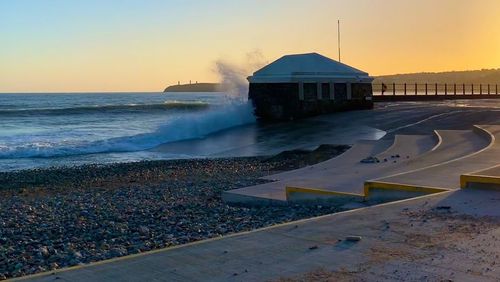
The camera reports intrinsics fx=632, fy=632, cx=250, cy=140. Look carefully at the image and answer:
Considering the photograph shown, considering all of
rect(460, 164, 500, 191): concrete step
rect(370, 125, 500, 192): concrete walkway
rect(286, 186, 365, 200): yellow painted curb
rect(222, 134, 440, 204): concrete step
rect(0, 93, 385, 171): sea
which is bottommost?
rect(0, 93, 385, 171): sea

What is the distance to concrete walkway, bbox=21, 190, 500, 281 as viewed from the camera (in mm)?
4727

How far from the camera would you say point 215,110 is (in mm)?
35969

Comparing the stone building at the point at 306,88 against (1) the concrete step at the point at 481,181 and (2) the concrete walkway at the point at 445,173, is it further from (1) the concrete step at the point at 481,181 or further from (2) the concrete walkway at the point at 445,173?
(1) the concrete step at the point at 481,181

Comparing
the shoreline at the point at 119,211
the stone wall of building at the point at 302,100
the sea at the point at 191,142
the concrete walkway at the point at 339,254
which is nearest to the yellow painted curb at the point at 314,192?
the shoreline at the point at 119,211

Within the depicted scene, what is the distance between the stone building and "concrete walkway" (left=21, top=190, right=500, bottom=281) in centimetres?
2632

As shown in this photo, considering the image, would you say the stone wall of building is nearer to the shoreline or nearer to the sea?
the sea

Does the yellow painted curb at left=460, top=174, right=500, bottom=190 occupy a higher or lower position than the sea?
higher

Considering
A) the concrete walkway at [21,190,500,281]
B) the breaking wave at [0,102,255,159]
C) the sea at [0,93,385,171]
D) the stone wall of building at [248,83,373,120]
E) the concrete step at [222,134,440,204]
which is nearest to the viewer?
the concrete walkway at [21,190,500,281]

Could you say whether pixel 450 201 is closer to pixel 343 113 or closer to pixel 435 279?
pixel 435 279

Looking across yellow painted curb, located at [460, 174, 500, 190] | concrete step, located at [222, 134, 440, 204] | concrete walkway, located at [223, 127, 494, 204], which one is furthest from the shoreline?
yellow painted curb, located at [460, 174, 500, 190]

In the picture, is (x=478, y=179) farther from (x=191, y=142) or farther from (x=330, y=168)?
(x=191, y=142)

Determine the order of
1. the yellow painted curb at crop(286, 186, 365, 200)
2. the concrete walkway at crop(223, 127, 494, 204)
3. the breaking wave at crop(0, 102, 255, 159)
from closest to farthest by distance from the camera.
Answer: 1. the yellow painted curb at crop(286, 186, 365, 200)
2. the concrete walkway at crop(223, 127, 494, 204)
3. the breaking wave at crop(0, 102, 255, 159)

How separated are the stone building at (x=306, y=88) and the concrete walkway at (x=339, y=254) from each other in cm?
2632

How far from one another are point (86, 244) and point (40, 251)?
0.64 metres
